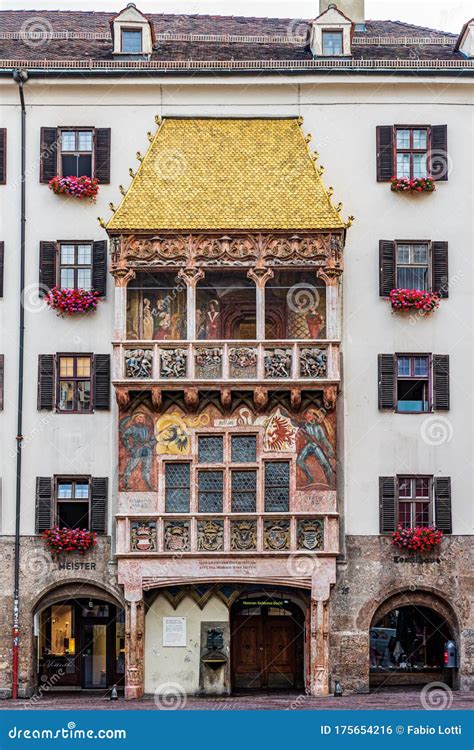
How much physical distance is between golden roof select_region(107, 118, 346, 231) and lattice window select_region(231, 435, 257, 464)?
222 inches

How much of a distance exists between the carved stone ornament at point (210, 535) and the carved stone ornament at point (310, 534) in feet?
6.77

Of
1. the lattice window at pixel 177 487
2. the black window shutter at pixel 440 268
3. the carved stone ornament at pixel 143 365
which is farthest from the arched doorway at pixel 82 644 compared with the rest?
the black window shutter at pixel 440 268

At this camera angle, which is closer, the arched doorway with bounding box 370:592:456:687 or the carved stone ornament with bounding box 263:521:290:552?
the carved stone ornament with bounding box 263:521:290:552

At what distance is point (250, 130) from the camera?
145 ft

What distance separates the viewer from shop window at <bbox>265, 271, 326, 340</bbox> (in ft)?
141

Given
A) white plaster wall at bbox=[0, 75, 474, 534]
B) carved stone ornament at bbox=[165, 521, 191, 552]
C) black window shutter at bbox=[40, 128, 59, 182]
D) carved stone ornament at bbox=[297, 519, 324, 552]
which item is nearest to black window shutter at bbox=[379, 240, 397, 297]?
white plaster wall at bbox=[0, 75, 474, 534]

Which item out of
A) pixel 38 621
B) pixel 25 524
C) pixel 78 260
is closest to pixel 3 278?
pixel 78 260

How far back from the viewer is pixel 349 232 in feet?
143

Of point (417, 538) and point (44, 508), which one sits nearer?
point (417, 538)

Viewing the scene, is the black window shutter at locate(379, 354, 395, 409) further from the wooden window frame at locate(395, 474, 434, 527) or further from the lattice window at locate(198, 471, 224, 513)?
the lattice window at locate(198, 471, 224, 513)

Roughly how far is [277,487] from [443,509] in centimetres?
454

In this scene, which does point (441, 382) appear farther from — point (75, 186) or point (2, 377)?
point (2, 377)

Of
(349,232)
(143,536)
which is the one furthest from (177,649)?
(349,232)

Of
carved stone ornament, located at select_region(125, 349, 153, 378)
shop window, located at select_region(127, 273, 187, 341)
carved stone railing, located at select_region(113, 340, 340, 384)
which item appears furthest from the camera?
shop window, located at select_region(127, 273, 187, 341)
